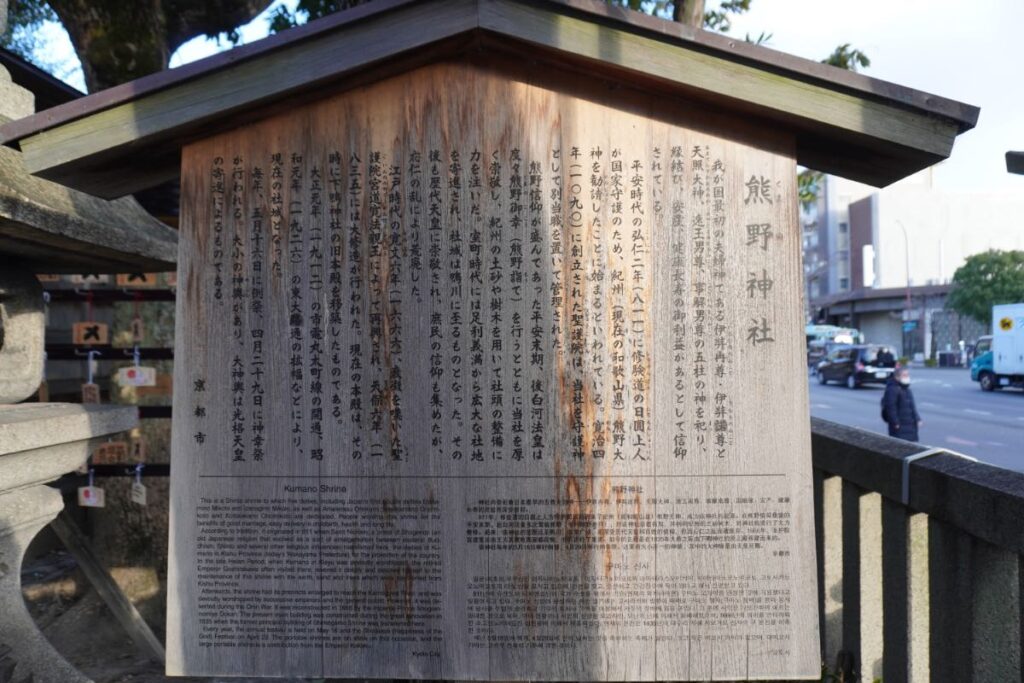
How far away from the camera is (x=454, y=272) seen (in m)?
2.47

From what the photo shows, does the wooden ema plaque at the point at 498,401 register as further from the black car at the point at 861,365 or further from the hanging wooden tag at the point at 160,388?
the black car at the point at 861,365

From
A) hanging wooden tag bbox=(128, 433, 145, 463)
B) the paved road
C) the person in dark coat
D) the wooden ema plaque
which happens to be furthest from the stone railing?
the paved road

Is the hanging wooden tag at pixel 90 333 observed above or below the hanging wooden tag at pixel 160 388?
above

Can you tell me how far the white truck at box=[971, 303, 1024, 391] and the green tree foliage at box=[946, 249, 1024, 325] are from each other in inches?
99.0

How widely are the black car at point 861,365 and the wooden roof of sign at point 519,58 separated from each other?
25.5 m

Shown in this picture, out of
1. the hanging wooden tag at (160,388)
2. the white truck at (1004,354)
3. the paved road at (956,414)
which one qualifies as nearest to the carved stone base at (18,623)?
the hanging wooden tag at (160,388)

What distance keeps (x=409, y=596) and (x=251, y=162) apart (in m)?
1.60

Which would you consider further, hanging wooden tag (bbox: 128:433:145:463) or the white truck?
the white truck

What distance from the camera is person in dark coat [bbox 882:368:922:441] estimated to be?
994 centimetres

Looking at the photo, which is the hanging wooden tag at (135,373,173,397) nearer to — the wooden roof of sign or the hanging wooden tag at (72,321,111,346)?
the hanging wooden tag at (72,321,111,346)

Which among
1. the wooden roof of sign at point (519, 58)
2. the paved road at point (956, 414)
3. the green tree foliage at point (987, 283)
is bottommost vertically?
the paved road at point (956, 414)

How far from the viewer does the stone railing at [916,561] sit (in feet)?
7.06

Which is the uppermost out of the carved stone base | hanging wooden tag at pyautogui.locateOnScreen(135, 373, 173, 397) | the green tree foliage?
the green tree foliage

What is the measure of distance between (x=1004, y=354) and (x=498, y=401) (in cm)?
2302
